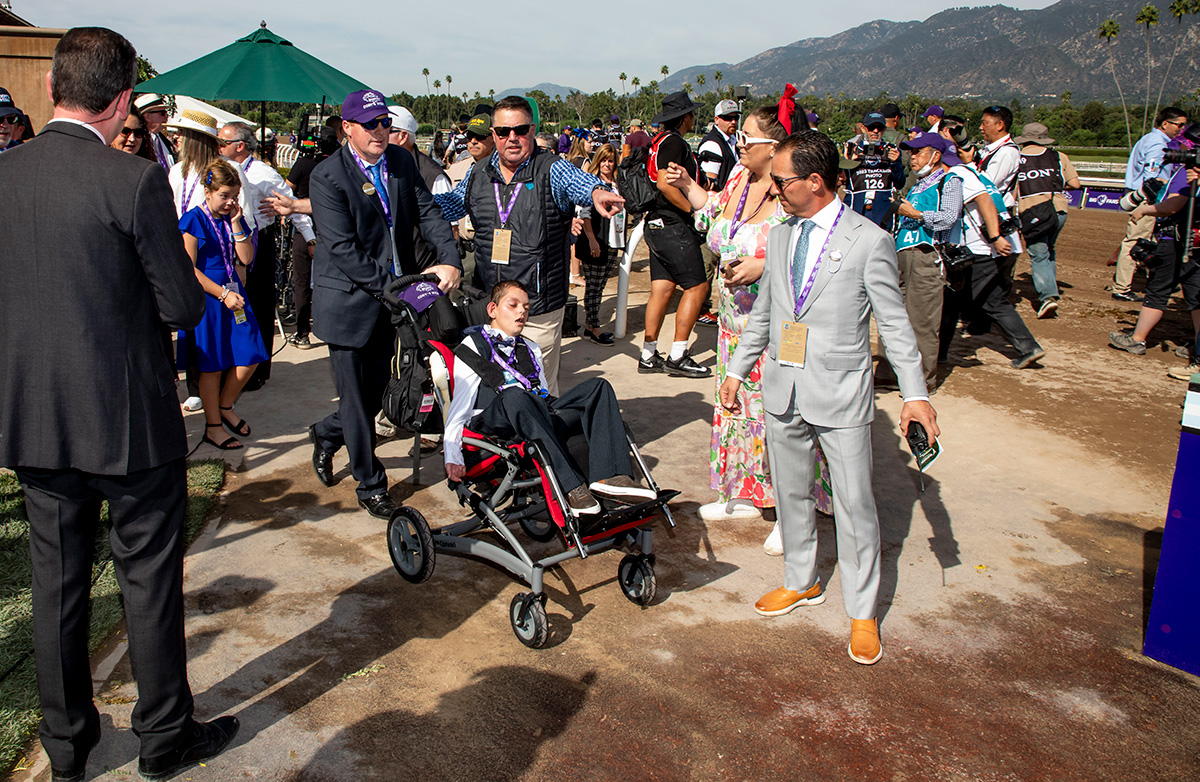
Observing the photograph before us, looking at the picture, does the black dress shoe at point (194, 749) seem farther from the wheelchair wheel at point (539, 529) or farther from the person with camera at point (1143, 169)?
the person with camera at point (1143, 169)

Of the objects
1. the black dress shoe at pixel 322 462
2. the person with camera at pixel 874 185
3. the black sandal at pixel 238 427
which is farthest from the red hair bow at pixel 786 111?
the person with camera at pixel 874 185

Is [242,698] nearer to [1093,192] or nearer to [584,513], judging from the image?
[584,513]

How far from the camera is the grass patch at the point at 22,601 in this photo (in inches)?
112

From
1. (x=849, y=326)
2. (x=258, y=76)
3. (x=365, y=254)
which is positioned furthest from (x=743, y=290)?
(x=258, y=76)

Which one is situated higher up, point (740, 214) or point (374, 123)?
point (374, 123)

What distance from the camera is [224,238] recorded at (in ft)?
17.4

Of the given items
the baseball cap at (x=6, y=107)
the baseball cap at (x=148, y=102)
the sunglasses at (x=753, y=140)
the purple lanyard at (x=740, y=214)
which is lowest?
the purple lanyard at (x=740, y=214)

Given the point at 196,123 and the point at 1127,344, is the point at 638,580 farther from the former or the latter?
the point at 1127,344

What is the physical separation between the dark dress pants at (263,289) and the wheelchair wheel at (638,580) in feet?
12.3

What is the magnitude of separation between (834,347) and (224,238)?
410 centimetres

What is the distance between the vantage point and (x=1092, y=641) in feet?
11.7

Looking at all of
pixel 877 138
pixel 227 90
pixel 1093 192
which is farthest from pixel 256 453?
pixel 1093 192

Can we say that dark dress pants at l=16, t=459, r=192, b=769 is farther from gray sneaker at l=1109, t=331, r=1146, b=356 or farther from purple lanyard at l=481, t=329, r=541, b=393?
gray sneaker at l=1109, t=331, r=1146, b=356

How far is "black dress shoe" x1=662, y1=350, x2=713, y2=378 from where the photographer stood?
288 inches
